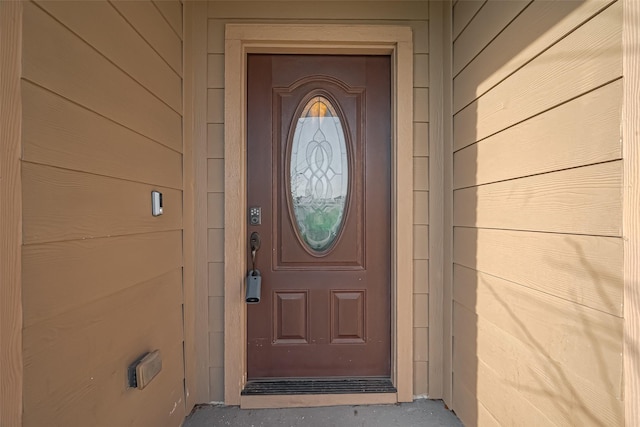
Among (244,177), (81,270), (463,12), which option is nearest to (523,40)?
(463,12)

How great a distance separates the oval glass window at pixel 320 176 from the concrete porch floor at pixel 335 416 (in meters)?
0.83

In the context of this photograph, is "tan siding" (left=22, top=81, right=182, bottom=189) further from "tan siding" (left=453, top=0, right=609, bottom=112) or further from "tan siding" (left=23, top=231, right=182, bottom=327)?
"tan siding" (left=453, top=0, right=609, bottom=112)

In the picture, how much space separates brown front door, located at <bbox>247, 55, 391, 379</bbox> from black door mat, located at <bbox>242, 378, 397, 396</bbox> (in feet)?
0.13

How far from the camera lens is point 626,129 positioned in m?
0.81

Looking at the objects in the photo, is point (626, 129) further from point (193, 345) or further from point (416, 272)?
point (193, 345)

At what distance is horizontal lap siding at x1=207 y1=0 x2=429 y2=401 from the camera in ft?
5.86

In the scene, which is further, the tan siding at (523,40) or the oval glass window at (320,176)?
the oval glass window at (320,176)

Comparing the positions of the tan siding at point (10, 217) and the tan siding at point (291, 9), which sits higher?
the tan siding at point (291, 9)

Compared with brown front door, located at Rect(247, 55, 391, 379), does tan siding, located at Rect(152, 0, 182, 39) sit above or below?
above

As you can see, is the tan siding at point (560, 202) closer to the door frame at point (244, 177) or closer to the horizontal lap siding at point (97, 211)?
the door frame at point (244, 177)

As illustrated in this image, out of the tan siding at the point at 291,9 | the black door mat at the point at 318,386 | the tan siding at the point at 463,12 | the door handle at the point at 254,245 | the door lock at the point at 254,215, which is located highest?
A: the tan siding at the point at 291,9

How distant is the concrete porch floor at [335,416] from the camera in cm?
166

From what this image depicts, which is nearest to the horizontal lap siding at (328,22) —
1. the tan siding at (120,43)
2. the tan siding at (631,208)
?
the tan siding at (120,43)

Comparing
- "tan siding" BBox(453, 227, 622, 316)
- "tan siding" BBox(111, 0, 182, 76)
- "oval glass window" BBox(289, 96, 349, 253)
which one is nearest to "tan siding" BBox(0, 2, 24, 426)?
"tan siding" BBox(111, 0, 182, 76)
